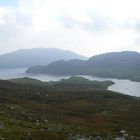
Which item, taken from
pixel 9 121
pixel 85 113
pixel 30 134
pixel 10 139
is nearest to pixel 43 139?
pixel 30 134

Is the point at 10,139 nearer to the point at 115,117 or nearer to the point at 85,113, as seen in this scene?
the point at 115,117

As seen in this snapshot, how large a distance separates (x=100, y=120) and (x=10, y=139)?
147ft

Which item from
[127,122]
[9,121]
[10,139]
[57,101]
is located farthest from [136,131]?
[57,101]

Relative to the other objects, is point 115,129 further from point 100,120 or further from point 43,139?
point 43,139

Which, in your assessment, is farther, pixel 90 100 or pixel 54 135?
pixel 90 100

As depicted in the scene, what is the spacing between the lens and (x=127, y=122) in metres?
79.7

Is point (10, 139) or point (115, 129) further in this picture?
point (115, 129)

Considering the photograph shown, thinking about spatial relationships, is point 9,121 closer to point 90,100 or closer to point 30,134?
point 30,134

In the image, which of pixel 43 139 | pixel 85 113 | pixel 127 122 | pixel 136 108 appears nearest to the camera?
pixel 43 139

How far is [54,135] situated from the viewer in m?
43.6

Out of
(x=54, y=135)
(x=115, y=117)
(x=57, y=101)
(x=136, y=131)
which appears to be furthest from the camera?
(x=57, y=101)

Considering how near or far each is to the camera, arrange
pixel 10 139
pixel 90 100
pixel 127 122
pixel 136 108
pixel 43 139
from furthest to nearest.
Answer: pixel 90 100 → pixel 136 108 → pixel 127 122 → pixel 43 139 → pixel 10 139

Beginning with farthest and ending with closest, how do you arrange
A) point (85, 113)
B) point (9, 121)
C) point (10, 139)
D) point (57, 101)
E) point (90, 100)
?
point (90, 100)
point (57, 101)
point (85, 113)
point (9, 121)
point (10, 139)

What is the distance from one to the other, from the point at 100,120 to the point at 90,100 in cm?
4788
